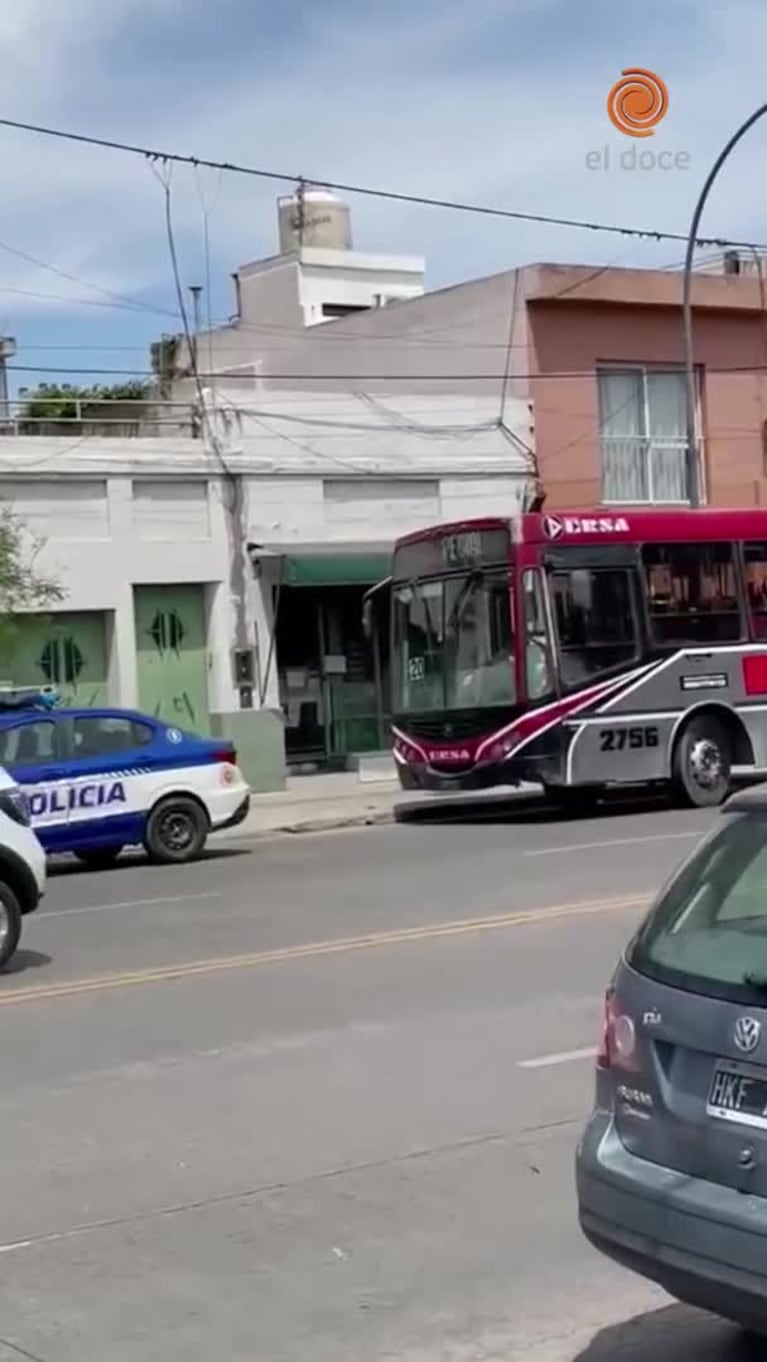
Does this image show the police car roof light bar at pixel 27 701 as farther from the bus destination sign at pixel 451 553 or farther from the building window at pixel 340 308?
the building window at pixel 340 308

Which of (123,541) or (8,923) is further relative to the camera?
(123,541)

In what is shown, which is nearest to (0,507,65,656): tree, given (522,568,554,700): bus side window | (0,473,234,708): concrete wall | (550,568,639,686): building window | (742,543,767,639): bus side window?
(0,473,234,708): concrete wall

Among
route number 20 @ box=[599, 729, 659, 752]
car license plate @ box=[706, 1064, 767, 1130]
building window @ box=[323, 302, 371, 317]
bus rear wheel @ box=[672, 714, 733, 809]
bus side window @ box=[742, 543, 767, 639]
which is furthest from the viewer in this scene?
building window @ box=[323, 302, 371, 317]

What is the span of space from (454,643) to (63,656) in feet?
22.8

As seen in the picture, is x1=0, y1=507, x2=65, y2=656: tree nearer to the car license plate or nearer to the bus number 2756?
the bus number 2756

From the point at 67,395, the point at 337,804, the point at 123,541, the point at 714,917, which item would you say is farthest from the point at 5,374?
the point at 714,917

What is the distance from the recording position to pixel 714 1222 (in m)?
4.60

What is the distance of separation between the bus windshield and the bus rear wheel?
2.35m

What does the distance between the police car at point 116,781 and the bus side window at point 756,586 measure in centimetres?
669

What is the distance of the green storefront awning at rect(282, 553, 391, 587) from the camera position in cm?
2770

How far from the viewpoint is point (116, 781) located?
61.4 ft

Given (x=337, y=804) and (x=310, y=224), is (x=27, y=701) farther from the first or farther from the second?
(x=310, y=224)

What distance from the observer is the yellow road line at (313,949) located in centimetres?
1126

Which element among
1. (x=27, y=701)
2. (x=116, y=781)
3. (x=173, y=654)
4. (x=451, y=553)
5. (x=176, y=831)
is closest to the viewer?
(x=116, y=781)
